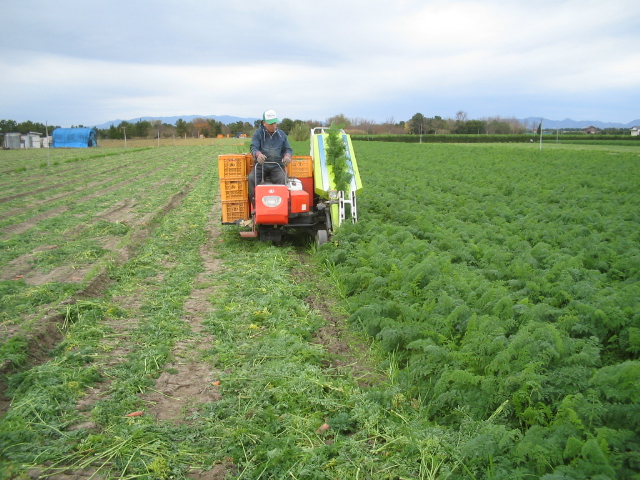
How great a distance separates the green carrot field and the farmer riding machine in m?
0.59

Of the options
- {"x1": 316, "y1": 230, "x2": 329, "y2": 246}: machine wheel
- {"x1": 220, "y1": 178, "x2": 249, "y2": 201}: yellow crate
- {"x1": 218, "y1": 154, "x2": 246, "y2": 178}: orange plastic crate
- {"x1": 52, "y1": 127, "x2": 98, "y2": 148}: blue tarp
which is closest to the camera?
{"x1": 316, "y1": 230, "x2": 329, "y2": 246}: machine wheel

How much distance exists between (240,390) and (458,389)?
197 centimetres

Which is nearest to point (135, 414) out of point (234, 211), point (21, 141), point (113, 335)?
point (113, 335)

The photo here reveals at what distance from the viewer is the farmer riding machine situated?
1015cm

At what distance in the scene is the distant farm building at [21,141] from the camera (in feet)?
201

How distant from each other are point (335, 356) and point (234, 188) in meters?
5.81

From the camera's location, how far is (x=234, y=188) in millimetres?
10656

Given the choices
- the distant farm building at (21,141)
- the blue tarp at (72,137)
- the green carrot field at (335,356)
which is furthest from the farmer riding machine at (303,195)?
the blue tarp at (72,137)

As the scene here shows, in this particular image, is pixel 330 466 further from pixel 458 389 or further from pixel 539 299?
pixel 539 299

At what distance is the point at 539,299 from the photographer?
602cm

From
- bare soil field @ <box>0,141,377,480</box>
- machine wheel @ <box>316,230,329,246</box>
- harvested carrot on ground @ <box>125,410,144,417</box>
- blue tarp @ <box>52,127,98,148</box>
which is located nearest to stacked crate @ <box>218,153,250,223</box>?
bare soil field @ <box>0,141,377,480</box>

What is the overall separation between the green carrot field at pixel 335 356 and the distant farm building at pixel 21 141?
60.2 m

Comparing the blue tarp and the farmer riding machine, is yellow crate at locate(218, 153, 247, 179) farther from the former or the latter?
the blue tarp

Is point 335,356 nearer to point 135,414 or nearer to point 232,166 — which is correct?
point 135,414
